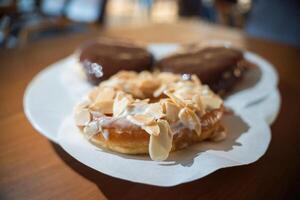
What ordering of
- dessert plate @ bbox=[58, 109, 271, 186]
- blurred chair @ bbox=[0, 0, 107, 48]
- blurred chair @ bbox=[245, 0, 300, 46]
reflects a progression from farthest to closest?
blurred chair @ bbox=[0, 0, 107, 48] < blurred chair @ bbox=[245, 0, 300, 46] < dessert plate @ bbox=[58, 109, 271, 186]

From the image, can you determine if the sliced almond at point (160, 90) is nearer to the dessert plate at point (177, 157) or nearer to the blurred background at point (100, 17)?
the dessert plate at point (177, 157)

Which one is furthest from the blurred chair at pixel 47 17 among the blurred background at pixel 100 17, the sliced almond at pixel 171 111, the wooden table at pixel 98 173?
the sliced almond at pixel 171 111

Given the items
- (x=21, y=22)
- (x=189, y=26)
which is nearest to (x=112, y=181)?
(x=189, y=26)

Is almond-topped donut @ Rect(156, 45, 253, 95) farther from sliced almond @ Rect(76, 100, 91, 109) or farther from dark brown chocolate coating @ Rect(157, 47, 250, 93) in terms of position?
sliced almond @ Rect(76, 100, 91, 109)

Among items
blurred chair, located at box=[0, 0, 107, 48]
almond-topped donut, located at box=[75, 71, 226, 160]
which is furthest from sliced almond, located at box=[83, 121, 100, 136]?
blurred chair, located at box=[0, 0, 107, 48]

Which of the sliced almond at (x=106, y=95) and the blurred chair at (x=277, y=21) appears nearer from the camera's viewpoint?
the sliced almond at (x=106, y=95)

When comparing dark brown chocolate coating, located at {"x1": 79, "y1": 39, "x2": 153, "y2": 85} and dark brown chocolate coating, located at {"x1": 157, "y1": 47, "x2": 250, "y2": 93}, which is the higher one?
dark brown chocolate coating, located at {"x1": 157, "y1": 47, "x2": 250, "y2": 93}

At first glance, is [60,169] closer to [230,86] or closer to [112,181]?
[112,181]

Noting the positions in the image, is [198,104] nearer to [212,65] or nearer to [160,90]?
[160,90]
